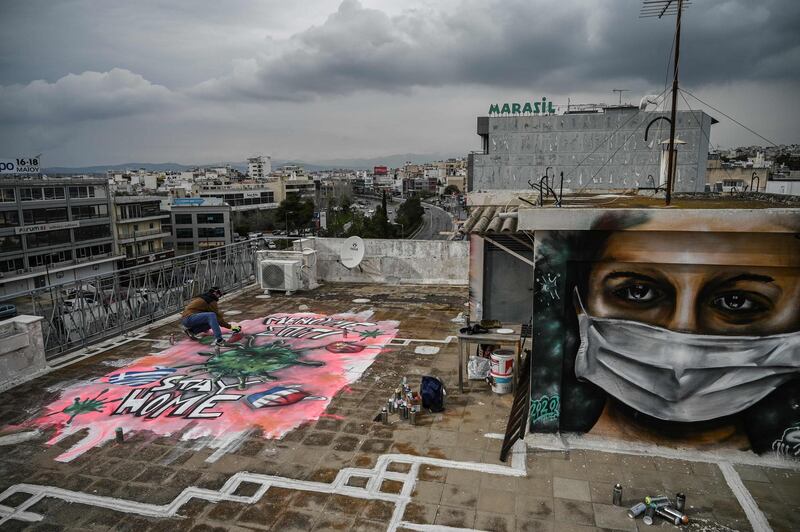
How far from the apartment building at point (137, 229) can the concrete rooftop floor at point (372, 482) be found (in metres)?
66.1

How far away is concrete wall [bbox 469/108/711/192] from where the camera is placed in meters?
71.0

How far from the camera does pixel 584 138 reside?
72.9 metres

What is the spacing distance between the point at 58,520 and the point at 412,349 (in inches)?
360

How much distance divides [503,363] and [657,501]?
14.0 feet

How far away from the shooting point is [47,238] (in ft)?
190

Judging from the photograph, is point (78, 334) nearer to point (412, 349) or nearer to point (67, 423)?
point (67, 423)

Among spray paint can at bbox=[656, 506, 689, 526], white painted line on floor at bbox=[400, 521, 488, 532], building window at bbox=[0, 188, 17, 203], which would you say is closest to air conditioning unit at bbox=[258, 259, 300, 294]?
white painted line on floor at bbox=[400, 521, 488, 532]

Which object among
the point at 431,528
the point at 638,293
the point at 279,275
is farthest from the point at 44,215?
the point at 638,293

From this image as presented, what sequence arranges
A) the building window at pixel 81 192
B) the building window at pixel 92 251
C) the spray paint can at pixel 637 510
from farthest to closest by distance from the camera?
the building window at pixel 92 251 → the building window at pixel 81 192 → the spray paint can at pixel 637 510

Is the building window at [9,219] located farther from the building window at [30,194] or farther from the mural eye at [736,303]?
the mural eye at [736,303]

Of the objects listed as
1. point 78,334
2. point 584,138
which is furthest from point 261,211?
point 78,334

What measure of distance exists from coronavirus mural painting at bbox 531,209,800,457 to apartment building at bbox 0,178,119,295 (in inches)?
2106

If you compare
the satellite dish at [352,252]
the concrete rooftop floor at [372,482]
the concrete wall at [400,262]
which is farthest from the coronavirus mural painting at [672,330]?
the satellite dish at [352,252]

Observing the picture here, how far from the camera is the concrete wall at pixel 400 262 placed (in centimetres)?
2305
